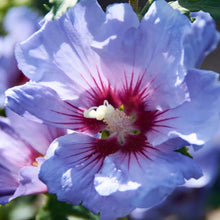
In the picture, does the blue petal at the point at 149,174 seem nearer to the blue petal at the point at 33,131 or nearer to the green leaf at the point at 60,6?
the blue petal at the point at 33,131

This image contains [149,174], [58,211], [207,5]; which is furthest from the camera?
[58,211]

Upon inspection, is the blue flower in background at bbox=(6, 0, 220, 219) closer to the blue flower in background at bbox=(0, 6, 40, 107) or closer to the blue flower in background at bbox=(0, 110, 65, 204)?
the blue flower in background at bbox=(0, 110, 65, 204)

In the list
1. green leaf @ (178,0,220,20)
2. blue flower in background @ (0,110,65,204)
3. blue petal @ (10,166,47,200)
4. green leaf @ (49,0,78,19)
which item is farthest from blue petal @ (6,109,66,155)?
green leaf @ (178,0,220,20)

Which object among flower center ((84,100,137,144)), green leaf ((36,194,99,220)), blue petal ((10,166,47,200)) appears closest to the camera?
blue petal ((10,166,47,200))

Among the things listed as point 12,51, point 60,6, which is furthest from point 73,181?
point 12,51

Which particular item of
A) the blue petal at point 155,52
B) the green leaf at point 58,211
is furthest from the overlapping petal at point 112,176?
the green leaf at point 58,211

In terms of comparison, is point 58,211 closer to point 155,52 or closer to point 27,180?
point 27,180

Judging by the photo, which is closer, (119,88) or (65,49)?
(65,49)
